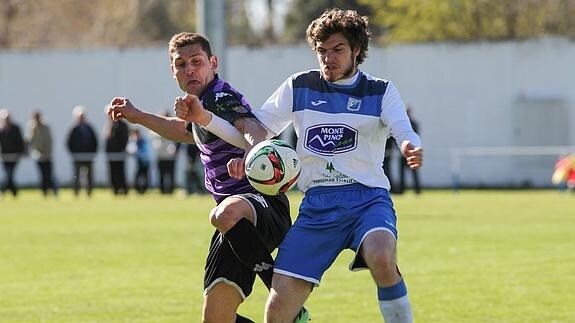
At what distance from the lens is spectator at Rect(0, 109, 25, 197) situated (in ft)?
106

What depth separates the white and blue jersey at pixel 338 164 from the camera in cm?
753

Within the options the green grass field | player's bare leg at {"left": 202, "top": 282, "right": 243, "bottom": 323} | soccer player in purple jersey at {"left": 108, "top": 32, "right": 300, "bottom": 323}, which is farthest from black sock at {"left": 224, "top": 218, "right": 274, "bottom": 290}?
the green grass field

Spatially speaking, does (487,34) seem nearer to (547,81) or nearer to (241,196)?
(547,81)

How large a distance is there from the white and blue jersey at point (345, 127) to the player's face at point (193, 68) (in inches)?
25.6

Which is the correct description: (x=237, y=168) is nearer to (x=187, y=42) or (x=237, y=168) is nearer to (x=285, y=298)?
(x=285, y=298)

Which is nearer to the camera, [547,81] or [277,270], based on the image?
[277,270]

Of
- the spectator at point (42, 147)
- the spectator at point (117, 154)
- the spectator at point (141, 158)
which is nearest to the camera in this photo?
the spectator at point (42, 147)

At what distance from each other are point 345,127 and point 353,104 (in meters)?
0.15

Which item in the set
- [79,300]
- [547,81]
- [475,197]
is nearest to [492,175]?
[547,81]

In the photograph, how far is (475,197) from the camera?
30672 millimetres

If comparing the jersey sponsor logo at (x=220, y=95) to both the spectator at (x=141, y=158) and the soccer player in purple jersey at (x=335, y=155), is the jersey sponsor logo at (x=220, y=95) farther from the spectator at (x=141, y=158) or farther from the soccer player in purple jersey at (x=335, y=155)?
the spectator at (x=141, y=158)

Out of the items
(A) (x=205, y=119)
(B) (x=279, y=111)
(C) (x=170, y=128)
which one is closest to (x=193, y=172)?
(C) (x=170, y=128)

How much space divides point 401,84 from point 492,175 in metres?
3.83

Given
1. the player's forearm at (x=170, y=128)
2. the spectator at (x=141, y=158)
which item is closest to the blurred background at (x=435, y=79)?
the spectator at (x=141, y=158)
